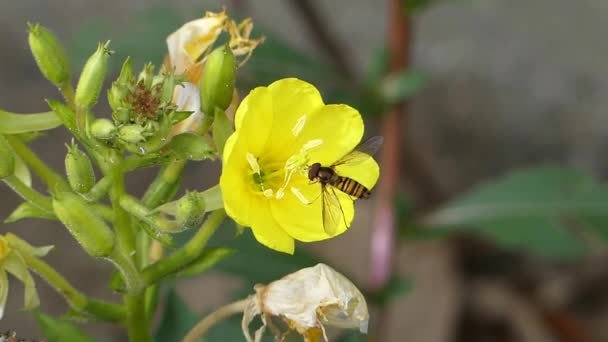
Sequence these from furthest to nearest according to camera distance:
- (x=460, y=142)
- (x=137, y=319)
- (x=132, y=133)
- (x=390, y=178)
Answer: (x=460, y=142) < (x=390, y=178) < (x=137, y=319) < (x=132, y=133)

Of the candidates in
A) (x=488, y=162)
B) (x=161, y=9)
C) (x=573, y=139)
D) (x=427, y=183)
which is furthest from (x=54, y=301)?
(x=573, y=139)

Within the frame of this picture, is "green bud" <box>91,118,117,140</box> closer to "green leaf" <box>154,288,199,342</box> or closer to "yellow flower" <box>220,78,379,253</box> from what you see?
"yellow flower" <box>220,78,379,253</box>

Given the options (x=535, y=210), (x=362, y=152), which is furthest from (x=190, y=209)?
(x=535, y=210)

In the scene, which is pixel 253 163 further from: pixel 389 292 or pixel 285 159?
pixel 389 292

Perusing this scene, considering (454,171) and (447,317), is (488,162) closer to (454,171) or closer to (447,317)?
(454,171)

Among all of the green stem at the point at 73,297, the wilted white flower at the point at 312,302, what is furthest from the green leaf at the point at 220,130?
the green stem at the point at 73,297
